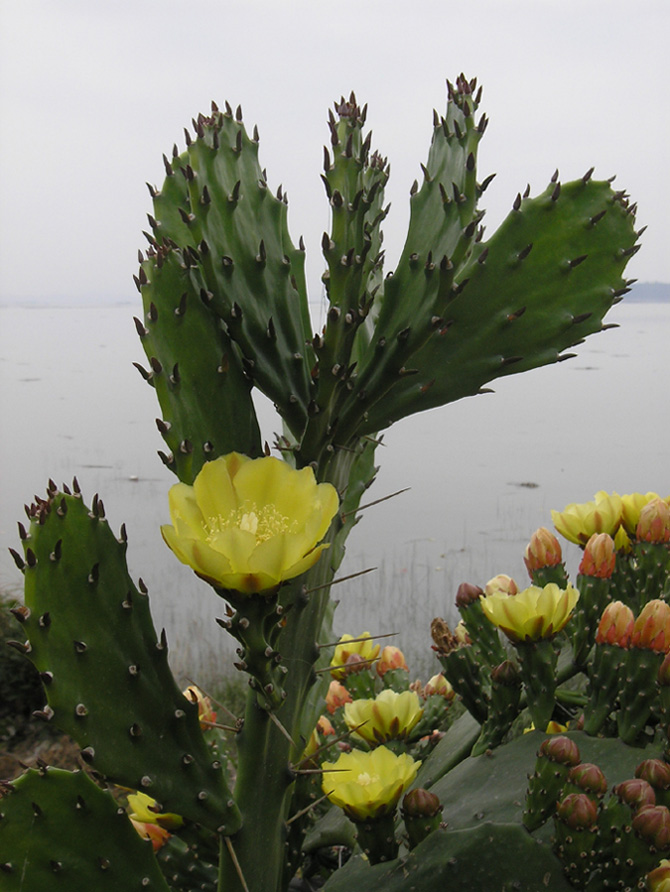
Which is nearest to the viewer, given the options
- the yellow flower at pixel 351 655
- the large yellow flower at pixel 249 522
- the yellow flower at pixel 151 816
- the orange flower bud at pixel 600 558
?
the large yellow flower at pixel 249 522

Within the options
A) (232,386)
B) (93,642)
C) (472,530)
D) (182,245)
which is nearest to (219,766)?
(93,642)

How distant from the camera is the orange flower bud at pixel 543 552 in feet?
2.70

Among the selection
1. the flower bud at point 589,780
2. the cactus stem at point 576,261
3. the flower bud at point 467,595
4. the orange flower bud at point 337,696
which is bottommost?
the orange flower bud at point 337,696

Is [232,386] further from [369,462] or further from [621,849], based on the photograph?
[621,849]

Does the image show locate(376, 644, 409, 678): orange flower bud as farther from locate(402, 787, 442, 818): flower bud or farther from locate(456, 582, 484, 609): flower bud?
locate(402, 787, 442, 818): flower bud

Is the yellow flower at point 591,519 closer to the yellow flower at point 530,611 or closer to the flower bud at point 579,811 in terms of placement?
the yellow flower at point 530,611

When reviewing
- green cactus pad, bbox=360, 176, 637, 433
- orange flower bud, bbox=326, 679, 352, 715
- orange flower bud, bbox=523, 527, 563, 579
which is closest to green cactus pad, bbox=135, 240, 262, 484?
green cactus pad, bbox=360, 176, 637, 433

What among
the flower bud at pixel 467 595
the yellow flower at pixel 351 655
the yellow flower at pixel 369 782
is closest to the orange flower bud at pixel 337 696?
the yellow flower at pixel 351 655

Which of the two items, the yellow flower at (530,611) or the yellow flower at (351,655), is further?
the yellow flower at (351,655)

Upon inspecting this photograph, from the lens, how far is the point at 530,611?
70 cm

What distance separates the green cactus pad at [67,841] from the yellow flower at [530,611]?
313 millimetres

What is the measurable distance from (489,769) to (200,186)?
0.52m

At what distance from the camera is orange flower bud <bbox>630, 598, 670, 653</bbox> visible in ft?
2.21

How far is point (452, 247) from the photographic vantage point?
23.8 inches
